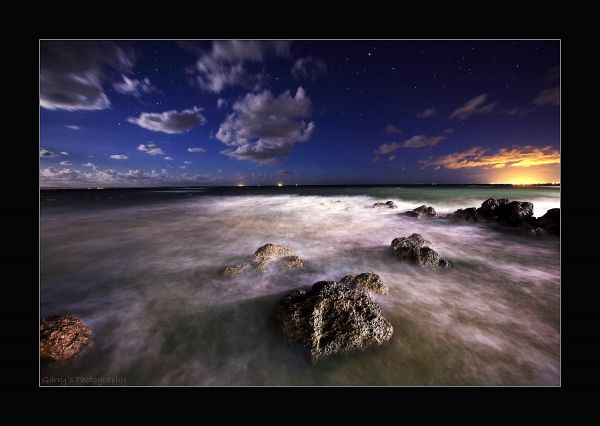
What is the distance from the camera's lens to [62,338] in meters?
3.08

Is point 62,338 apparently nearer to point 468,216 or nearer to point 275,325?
Result: point 275,325

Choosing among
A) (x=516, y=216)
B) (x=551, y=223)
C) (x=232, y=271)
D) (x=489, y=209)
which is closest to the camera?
(x=232, y=271)

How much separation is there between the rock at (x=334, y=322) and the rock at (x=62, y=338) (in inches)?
108

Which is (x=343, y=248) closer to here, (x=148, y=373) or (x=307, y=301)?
(x=307, y=301)

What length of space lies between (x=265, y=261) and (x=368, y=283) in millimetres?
2778

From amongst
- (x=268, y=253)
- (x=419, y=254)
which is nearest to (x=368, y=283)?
(x=419, y=254)

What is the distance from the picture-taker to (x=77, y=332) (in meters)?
3.29

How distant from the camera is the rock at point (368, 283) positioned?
14.8ft

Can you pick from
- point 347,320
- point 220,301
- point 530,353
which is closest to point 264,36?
point 347,320

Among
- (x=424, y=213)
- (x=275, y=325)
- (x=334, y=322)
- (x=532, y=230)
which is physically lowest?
(x=275, y=325)

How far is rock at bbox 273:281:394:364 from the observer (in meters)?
2.99

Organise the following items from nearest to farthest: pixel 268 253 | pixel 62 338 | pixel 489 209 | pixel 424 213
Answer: pixel 62 338 → pixel 268 253 → pixel 489 209 → pixel 424 213

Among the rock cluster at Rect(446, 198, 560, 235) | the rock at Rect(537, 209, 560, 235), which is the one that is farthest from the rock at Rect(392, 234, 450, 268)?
the rock at Rect(537, 209, 560, 235)

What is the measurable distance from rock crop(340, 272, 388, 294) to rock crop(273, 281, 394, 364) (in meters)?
1.04
